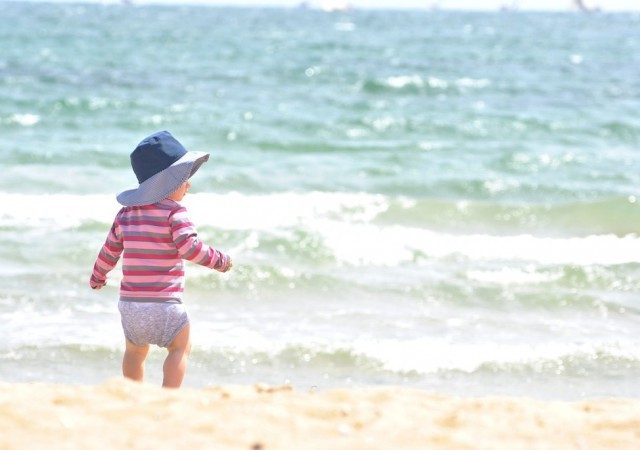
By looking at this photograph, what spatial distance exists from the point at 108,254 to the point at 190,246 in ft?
1.48

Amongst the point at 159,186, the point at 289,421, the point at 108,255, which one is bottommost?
the point at 289,421

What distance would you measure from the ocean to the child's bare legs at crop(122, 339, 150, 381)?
4.98ft

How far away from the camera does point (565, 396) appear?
678 cm

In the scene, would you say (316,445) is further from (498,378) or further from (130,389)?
(498,378)

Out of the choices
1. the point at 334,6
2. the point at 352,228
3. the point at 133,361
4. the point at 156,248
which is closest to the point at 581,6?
the point at 334,6

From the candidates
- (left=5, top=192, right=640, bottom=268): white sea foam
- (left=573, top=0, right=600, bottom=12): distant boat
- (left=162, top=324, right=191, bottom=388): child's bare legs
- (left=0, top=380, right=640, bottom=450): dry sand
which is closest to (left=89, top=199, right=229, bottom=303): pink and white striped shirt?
(left=162, top=324, right=191, bottom=388): child's bare legs

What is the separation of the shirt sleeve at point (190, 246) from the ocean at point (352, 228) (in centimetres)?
181

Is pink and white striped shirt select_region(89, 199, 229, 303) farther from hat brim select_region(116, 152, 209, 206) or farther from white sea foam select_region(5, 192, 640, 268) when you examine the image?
white sea foam select_region(5, 192, 640, 268)

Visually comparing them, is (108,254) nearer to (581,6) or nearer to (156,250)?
(156,250)

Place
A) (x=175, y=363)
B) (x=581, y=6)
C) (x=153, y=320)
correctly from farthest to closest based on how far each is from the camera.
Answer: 1. (x=581, y=6)
2. (x=175, y=363)
3. (x=153, y=320)

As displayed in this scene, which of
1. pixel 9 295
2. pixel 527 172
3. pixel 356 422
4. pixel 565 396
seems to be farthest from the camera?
pixel 527 172

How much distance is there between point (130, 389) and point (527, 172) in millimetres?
11203

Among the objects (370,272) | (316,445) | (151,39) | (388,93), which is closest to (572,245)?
(370,272)

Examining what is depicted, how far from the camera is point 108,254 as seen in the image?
5121mm
